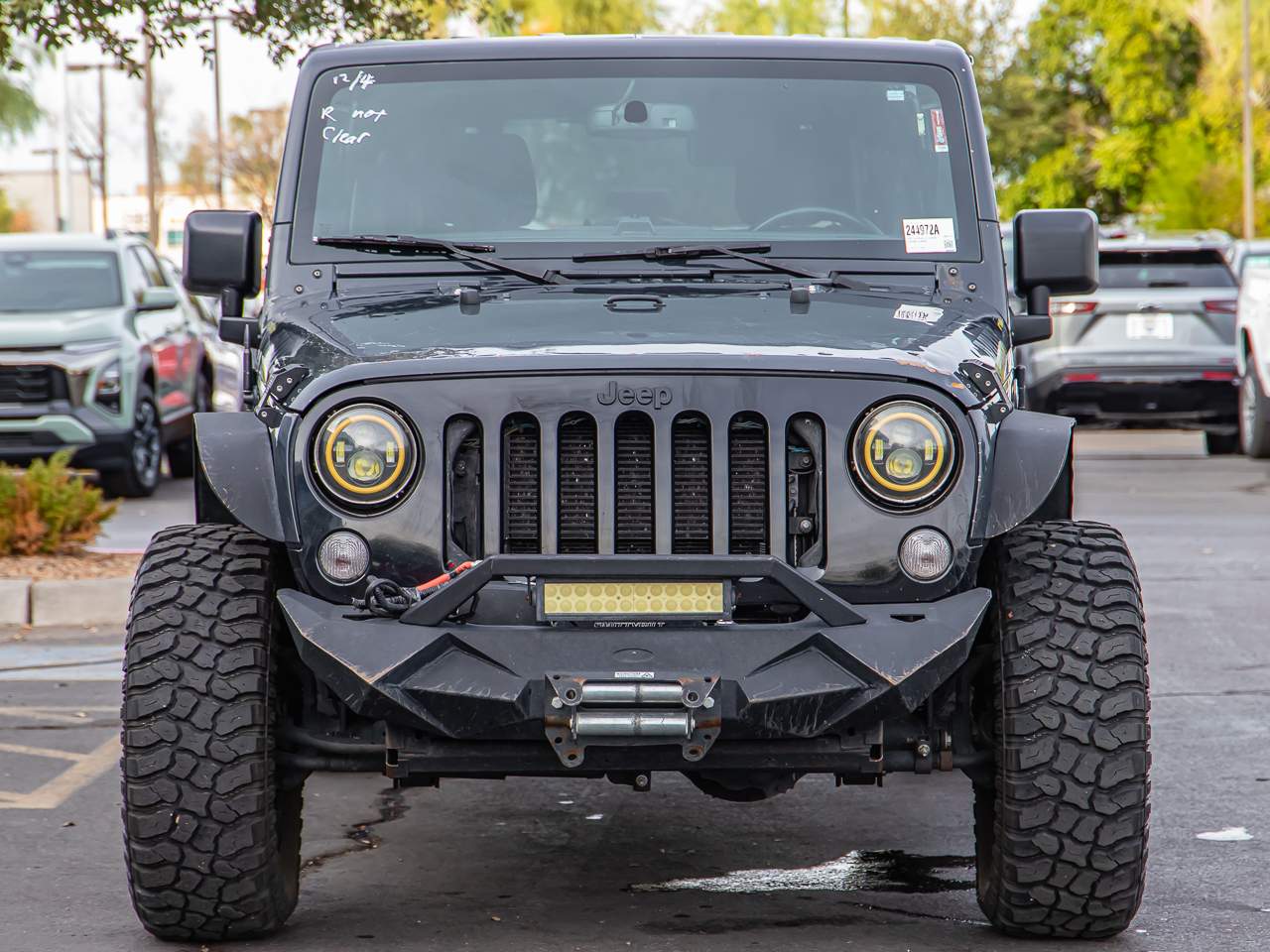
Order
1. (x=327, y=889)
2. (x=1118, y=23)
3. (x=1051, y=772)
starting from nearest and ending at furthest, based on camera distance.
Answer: (x=1051, y=772) → (x=327, y=889) → (x=1118, y=23)

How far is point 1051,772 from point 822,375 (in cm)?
96

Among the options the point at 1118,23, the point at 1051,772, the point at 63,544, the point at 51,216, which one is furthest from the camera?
the point at 51,216

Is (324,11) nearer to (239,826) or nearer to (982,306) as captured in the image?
(982,306)

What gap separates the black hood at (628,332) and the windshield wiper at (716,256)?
0.26ft

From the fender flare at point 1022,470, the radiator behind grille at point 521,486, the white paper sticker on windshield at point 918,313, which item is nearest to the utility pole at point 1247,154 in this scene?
the white paper sticker on windshield at point 918,313

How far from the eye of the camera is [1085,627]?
4.47 metres

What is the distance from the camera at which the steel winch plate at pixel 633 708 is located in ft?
13.8

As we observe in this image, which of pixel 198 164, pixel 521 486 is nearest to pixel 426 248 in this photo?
pixel 521 486

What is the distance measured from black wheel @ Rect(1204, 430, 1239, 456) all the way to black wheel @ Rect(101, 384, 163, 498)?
32.0ft

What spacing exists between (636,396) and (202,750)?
1165 millimetres

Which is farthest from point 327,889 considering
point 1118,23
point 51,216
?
point 51,216

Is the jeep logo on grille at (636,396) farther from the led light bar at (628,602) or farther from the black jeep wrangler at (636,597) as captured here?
the led light bar at (628,602)

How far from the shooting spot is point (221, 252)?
570cm

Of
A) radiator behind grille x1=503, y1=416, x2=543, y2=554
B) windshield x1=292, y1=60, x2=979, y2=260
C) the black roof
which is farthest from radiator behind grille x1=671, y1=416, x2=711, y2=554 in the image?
the black roof
